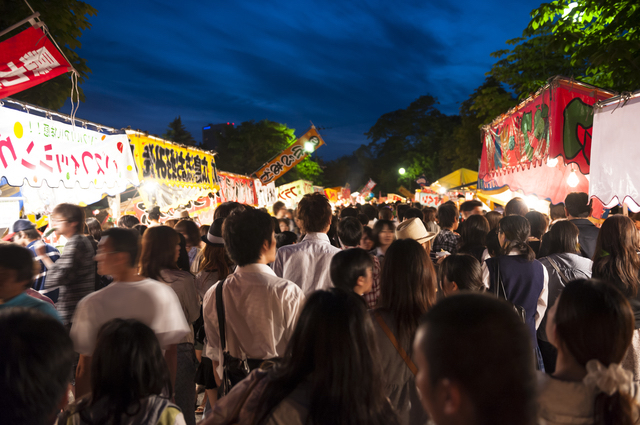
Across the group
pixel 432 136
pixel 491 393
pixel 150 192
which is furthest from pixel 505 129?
pixel 432 136

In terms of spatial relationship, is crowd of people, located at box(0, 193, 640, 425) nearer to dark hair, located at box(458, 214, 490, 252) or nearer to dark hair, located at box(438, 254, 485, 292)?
dark hair, located at box(438, 254, 485, 292)

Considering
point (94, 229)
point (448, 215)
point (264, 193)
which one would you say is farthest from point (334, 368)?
point (264, 193)

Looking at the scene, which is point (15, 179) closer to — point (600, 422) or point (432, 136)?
point (600, 422)

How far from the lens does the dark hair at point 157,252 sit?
3277 mm

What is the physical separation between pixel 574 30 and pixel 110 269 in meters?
9.03

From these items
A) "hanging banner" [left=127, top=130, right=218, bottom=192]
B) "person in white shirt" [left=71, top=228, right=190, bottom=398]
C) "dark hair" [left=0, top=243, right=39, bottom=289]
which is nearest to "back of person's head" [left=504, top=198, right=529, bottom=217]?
"person in white shirt" [left=71, top=228, right=190, bottom=398]

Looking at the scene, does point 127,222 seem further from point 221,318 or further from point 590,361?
point 590,361

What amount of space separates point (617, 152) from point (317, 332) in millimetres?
5034

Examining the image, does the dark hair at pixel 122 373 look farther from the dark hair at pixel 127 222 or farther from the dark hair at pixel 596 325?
the dark hair at pixel 127 222

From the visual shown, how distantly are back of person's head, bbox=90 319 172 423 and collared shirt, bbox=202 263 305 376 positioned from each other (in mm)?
713

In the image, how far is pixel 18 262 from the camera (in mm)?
2588

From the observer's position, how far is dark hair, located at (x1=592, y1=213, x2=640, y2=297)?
10.9 feet

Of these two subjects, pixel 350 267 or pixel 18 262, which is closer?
pixel 18 262

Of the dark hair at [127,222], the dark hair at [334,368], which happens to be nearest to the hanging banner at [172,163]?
the dark hair at [127,222]
